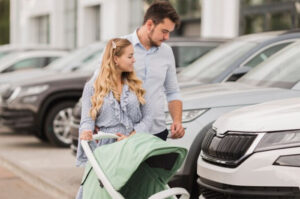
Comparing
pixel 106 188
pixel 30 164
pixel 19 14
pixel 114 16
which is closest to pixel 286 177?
pixel 106 188

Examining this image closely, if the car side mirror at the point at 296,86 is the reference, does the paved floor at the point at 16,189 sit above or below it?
below

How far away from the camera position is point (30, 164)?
10.4 meters

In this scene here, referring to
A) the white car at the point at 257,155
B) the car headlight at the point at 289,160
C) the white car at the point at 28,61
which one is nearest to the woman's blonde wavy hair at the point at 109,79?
the white car at the point at 257,155

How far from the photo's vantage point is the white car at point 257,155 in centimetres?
470

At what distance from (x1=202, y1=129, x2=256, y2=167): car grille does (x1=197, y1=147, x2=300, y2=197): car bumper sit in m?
0.06

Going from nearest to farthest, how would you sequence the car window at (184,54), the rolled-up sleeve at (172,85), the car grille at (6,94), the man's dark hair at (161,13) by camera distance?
1. the man's dark hair at (161,13)
2. the rolled-up sleeve at (172,85)
3. the car window at (184,54)
4. the car grille at (6,94)

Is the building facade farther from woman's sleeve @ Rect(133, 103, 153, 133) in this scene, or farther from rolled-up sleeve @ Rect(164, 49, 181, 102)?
woman's sleeve @ Rect(133, 103, 153, 133)

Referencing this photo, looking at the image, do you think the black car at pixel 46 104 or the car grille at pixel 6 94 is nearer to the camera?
the black car at pixel 46 104

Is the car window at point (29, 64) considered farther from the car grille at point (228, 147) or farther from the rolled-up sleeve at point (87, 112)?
the rolled-up sleeve at point (87, 112)

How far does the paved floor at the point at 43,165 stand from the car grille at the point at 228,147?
2.76 meters

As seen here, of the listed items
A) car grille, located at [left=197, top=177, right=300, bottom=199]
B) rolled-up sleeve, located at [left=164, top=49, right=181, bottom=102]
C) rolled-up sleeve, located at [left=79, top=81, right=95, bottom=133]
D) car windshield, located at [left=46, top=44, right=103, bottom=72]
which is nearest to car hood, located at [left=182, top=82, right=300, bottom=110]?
rolled-up sleeve, located at [left=164, top=49, right=181, bottom=102]

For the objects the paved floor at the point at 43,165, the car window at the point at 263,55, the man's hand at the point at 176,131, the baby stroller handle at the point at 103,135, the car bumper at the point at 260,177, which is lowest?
the paved floor at the point at 43,165

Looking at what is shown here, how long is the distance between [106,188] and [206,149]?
1.23 m

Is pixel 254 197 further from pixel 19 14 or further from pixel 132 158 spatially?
pixel 19 14
